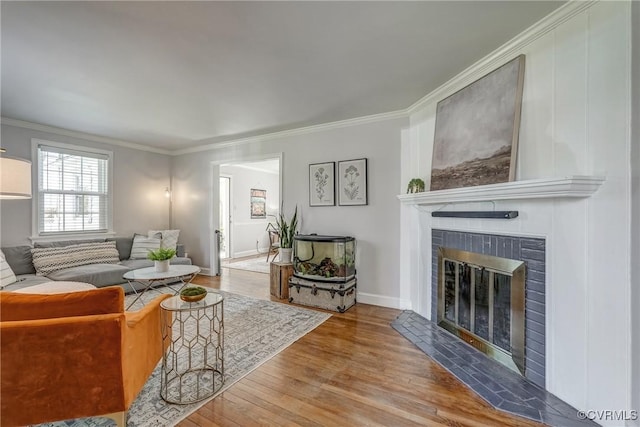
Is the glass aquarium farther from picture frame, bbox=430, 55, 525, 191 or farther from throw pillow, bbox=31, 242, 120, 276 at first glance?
throw pillow, bbox=31, 242, 120, 276

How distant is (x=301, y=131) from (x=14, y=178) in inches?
127

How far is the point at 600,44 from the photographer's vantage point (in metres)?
1.66

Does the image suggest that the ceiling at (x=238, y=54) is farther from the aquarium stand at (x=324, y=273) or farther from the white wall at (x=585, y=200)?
the aquarium stand at (x=324, y=273)

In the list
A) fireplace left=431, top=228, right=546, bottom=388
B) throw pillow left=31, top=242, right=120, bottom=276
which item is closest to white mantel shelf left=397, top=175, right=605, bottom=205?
fireplace left=431, top=228, right=546, bottom=388

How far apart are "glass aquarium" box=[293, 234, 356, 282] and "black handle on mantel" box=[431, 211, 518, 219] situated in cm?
124

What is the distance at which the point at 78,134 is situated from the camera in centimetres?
450

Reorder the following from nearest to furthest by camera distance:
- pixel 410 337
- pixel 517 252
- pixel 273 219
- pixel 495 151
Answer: pixel 517 252, pixel 495 151, pixel 410 337, pixel 273 219

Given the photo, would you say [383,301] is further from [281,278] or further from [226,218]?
[226,218]

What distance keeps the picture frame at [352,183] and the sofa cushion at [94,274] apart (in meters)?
3.36

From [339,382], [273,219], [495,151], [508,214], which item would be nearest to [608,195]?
[508,214]

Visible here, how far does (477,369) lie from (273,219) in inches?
280

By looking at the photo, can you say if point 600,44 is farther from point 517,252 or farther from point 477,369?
point 477,369

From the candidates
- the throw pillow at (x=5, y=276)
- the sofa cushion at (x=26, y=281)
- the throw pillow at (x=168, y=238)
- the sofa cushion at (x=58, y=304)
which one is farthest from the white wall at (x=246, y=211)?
the sofa cushion at (x=58, y=304)

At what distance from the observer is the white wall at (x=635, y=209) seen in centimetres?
149
